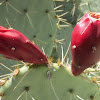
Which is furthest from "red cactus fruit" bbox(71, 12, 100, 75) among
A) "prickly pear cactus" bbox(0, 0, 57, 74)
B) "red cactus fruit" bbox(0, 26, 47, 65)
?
"prickly pear cactus" bbox(0, 0, 57, 74)

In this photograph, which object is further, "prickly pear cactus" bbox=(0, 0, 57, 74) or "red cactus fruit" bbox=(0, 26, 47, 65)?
"prickly pear cactus" bbox=(0, 0, 57, 74)

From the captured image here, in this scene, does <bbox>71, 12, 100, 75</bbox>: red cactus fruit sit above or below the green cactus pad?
above

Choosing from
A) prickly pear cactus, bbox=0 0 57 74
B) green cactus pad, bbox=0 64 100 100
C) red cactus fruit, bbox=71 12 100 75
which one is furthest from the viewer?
prickly pear cactus, bbox=0 0 57 74

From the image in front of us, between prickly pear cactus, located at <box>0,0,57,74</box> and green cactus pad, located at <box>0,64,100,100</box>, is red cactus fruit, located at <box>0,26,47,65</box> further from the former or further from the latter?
prickly pear cactus, located at <box>0,0,57,74</box>

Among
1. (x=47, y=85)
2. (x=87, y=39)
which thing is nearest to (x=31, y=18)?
(x=47, y=85)

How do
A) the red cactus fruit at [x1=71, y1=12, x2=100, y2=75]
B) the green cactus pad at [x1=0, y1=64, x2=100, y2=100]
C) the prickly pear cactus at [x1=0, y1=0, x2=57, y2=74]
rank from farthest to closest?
the prickly pear cactus at [x1=0, y1=0, x2=57, y2=74]
the green cactus pad at [x1=0, y1=64, x2=100, y2=100]
the red cactus fruit at [x1=71, y1=12, x2=100, y2=75]

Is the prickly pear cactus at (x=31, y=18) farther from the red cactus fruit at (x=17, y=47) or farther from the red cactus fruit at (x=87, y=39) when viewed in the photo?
the red cactus fruit at (x=87, y=39)

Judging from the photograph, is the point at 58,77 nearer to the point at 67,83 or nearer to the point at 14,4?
the point at 67,83

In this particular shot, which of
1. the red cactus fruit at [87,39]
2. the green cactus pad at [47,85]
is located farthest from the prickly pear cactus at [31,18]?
the red cactus fruit at [87,39]
